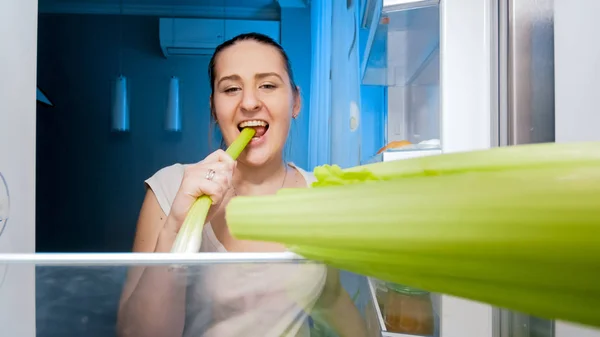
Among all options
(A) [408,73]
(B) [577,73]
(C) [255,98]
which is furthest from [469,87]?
(C) [255,98]

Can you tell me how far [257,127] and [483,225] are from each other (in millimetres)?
782

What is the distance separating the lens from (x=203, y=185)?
58 centimetres

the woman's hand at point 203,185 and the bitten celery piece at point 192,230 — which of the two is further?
the woman's hand at point 203,185

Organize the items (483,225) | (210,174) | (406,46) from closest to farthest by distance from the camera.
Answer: (483,225) < (210,174) < (406,46)

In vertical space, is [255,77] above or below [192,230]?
above

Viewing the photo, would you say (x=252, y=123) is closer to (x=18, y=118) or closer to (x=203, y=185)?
(x=203, y=185)

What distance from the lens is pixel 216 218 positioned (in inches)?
31.6

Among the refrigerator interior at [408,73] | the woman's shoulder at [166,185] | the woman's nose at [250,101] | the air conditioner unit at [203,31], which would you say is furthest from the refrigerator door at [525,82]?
the air conditioner unit at [203,31]

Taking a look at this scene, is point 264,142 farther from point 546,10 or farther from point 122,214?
point 122,214

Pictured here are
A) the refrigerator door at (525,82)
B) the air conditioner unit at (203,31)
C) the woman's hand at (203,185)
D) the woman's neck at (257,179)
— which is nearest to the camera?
the refrigerator door at (525,82)

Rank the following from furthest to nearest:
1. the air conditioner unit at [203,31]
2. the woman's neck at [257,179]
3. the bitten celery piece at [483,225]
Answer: the air conditioner unit at [203,31] → the woman's neck at [257,179] → the bitten celery piece at [483,225]

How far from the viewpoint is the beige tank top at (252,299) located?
12.3 inches

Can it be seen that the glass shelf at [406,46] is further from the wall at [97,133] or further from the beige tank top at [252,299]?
the wall at [97,133]

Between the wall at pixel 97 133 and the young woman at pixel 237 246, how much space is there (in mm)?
466
